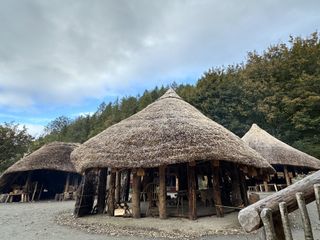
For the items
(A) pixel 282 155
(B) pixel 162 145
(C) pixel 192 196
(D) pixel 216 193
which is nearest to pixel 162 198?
(C) pixel 192 196

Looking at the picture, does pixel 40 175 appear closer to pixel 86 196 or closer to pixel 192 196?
pixel 86 196

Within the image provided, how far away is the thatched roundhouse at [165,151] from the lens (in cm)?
1001

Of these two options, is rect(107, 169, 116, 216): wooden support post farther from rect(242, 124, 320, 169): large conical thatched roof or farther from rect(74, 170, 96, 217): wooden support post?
rect(242, 124, 320, 169): large conical thatched roof

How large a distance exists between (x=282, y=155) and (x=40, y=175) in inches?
709

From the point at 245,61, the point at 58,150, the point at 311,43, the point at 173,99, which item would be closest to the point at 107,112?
the point at 245,61

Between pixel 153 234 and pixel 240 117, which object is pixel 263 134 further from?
pixel 153 234

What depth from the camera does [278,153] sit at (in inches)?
830

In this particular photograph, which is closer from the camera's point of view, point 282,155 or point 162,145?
point 162,145

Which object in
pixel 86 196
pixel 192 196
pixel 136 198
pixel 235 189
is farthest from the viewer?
pixel 86 196

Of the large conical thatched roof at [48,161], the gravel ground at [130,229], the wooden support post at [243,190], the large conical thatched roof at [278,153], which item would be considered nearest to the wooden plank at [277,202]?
the gravel ground at [130,229]

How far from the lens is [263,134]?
2306 cm

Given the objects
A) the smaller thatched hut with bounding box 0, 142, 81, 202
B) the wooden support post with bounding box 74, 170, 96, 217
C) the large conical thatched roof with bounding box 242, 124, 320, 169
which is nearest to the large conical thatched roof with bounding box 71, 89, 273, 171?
the wooden support post with bounding box 74, 170, 96, 217

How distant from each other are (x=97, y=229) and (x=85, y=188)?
3.22 meters

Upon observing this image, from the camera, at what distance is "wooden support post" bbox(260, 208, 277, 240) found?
2.76m
